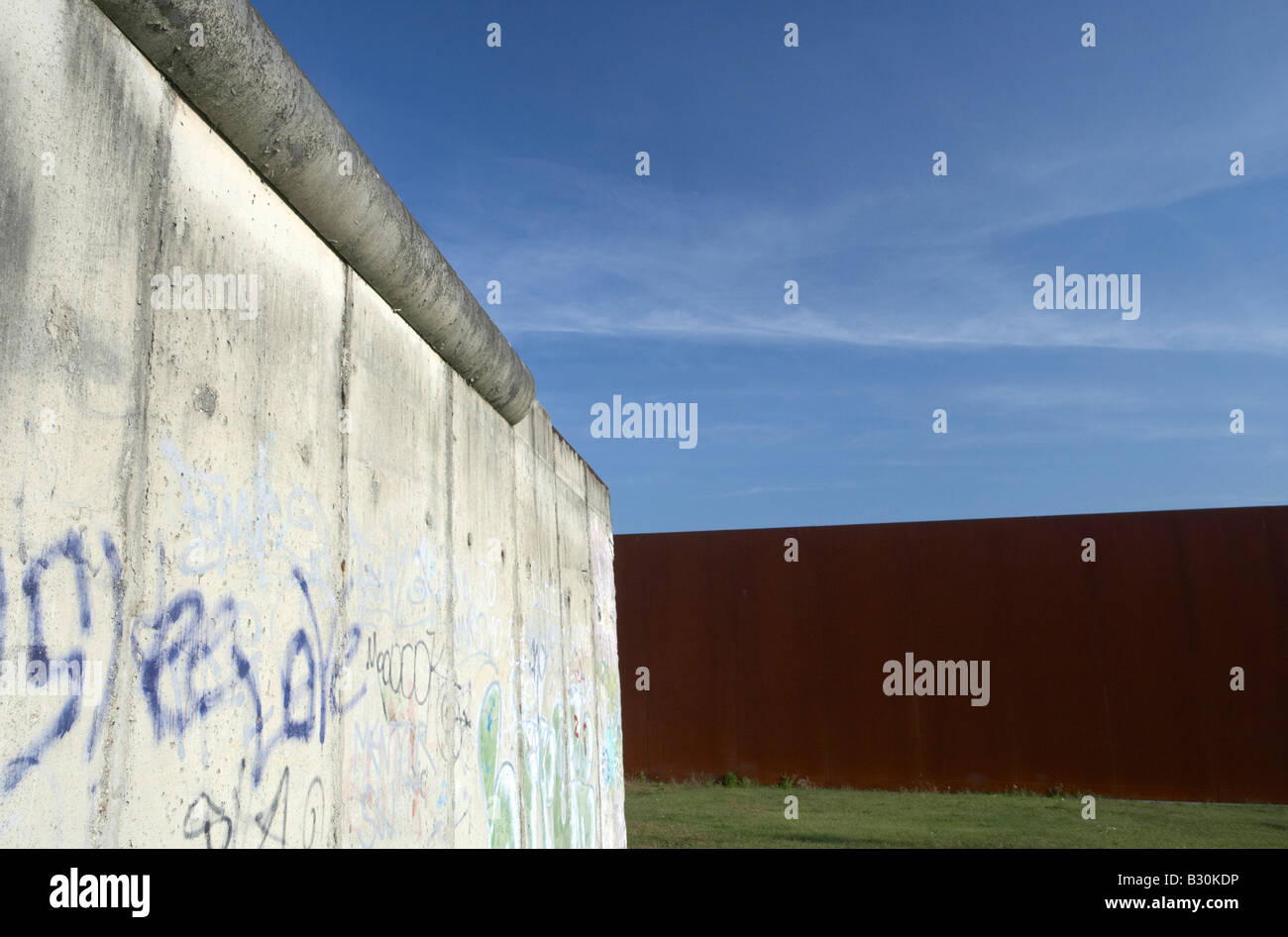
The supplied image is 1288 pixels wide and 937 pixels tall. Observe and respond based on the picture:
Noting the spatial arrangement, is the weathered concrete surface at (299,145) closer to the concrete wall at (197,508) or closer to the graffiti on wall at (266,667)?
the concrete wall at (197,508)

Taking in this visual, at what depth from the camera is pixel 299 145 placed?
2863 millimetres

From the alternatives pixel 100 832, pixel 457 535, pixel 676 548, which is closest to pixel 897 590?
pixel 676 548

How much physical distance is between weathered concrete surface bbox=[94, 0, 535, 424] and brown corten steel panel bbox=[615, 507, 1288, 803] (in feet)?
38.4

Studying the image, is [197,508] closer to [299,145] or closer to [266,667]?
[266,667]

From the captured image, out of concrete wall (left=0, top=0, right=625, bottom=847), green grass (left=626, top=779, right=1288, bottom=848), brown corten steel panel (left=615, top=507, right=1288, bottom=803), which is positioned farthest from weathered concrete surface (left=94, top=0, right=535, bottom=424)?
brown corten steel panel (left=615, top=507, right=1288, bottom=803)

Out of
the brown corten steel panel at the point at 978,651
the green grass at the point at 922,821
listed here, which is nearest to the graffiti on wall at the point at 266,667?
the green grass at the point at 922,821

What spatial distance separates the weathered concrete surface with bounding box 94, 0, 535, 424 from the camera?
2350 mm

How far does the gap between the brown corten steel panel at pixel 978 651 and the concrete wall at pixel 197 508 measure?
11.4 metres

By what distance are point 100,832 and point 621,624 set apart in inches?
559

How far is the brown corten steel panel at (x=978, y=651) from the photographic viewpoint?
543 inches

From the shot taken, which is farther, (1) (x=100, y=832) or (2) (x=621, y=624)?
(2) (x=621, y=624)

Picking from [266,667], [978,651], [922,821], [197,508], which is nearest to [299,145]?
[197,508]

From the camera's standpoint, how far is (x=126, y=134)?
2234 millimetres
